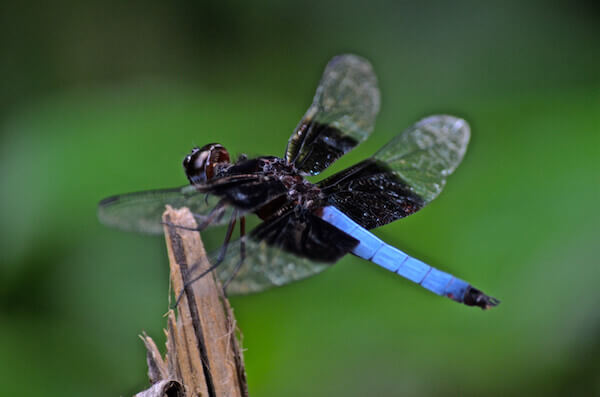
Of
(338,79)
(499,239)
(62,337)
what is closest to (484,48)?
(499,239)

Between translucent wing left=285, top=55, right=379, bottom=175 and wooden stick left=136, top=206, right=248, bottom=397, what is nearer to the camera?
wooden stick left=136, top=206, right=248, bottom=397

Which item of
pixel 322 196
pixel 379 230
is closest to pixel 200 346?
pixel 322 196

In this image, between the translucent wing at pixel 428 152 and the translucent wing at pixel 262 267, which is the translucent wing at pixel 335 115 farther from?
the translucent wing at pixel 262 267

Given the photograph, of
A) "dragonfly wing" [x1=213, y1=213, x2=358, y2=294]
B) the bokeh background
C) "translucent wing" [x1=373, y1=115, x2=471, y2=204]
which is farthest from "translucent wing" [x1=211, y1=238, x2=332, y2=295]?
the bokeh background

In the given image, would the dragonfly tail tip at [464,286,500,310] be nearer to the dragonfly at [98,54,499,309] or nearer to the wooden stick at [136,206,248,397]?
the dragonfly at [98,54,499,309]

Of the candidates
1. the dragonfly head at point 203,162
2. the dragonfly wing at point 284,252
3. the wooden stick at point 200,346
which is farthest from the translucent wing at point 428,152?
the wooden stick at point 200,346

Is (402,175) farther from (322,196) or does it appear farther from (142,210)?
(142,210)

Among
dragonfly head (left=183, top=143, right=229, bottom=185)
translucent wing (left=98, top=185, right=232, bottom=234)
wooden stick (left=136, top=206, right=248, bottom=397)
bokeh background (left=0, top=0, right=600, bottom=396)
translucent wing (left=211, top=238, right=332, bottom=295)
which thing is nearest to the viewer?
wooden stick (left=136, top=206, right=248, bottom=397)
